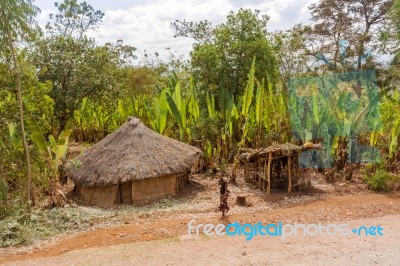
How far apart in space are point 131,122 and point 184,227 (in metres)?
3.48

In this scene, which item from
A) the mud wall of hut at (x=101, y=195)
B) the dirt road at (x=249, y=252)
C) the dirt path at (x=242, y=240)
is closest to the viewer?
the dirt road at (x=249, y=252)

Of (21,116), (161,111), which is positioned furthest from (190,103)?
(21,116)

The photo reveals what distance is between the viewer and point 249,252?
21.1ft

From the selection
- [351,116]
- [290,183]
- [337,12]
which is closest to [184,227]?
[290,183]

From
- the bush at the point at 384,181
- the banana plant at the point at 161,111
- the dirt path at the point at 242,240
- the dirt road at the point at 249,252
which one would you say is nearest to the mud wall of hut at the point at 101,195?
the dirt path at the point at 242,240

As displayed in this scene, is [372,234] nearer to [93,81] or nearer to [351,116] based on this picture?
[351,116]

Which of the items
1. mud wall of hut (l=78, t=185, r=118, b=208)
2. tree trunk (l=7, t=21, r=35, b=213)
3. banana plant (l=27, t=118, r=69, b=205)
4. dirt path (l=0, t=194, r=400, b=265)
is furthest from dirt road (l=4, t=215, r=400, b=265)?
mud wall of hut (l=78, t=185, r=118, b=208)

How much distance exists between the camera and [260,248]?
661 centimetres

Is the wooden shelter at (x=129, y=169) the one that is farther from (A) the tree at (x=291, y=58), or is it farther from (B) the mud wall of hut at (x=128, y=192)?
(A) the tree at (x=291, y=58)

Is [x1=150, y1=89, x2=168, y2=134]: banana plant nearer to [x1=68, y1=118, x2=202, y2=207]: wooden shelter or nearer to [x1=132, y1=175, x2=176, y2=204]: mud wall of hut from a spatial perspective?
[x1=68, y1=118, x2=202, y2=207]: wooden shelter

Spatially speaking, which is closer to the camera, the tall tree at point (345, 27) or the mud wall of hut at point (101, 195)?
the mud wall of hut at point (101, 195)

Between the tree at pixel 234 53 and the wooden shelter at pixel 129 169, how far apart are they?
406 cm

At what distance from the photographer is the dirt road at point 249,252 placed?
20.1 ft

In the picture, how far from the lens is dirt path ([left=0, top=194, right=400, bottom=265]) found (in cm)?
652
